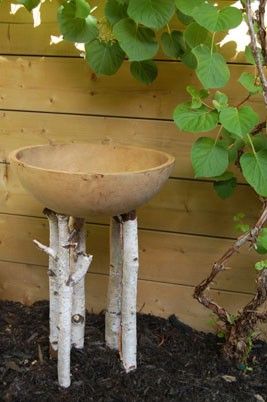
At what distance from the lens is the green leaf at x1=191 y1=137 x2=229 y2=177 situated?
4.22ft

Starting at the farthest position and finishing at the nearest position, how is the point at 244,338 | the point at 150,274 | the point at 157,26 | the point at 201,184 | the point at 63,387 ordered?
the point at 150,274 < the point at 201,184 < the point at 244,338 < the point at 63,387 < the point at 157,26

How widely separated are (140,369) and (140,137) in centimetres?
72

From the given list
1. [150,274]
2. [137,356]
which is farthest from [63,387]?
[150,274]

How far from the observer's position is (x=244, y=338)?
1488mm

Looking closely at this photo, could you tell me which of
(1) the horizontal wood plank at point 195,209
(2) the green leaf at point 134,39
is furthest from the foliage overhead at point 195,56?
(1) the horizontal wood plank at point 195,209

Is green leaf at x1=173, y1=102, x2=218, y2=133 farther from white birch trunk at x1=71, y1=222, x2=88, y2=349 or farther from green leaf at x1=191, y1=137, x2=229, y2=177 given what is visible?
white birch trunk at x1=71, y1=222, x2=88, y2=349

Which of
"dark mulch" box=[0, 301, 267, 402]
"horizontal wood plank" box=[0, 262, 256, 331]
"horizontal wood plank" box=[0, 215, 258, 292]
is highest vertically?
"horizontal wood plank" box=[0, 215, 258, 292]

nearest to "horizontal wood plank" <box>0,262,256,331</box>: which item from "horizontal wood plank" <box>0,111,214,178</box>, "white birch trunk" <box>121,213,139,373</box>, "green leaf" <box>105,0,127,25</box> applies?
"white birch trunk" <box>121,213,139,373</box>

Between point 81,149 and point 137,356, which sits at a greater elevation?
point 81,149

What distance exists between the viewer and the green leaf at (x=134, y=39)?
4.33ft

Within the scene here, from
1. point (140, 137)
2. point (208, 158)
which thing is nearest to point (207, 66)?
point (208, 158)

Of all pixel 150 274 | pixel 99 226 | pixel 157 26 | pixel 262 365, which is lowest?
pixel 262 365

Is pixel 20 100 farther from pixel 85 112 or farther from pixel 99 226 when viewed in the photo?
pixel 99 226

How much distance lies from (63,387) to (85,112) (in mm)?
855
